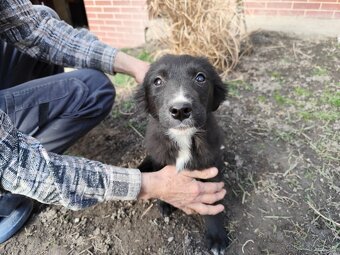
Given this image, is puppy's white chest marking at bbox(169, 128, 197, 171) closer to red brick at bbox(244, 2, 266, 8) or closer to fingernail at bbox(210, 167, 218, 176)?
fingernail at bbox(210, 167, 218, 176)

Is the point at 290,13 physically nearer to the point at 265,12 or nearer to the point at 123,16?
the point at 265,12

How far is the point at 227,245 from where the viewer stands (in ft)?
6.73

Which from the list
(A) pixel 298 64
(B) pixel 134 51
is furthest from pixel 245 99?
(B) pixel 134 51

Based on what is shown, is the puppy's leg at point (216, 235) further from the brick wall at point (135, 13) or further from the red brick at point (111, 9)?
the red brick at point (111, 9)

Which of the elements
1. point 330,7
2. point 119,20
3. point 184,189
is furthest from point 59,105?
point 330,7

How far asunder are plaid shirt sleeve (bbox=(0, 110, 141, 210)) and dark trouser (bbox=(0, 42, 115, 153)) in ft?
2.00

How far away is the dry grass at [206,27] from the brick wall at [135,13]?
0.77 meters

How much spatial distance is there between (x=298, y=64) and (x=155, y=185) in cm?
251

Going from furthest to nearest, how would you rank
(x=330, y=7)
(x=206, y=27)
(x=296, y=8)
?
(x=296, y=8), (x=330, y=7), (x=206, y=27)

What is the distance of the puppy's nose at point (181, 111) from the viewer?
1.69 metres

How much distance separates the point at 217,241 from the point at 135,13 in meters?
3.66

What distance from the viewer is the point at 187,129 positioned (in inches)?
73.7

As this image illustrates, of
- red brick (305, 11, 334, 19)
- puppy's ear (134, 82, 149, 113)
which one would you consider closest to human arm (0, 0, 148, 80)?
puppy's ear (134, 82, 149, 113)

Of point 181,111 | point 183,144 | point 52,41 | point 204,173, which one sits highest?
point 52,41
